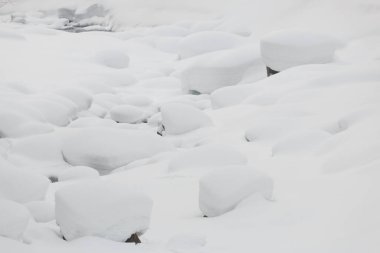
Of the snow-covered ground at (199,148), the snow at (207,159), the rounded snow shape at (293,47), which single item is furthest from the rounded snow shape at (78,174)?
the rounded snow shape at (293,47)

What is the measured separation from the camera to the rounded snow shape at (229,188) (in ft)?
10.4

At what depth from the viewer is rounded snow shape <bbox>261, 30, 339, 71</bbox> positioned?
862 cm

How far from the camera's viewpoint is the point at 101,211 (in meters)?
2.63

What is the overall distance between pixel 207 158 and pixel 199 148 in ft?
0.61

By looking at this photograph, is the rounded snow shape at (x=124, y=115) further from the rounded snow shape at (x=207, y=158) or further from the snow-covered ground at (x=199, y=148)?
the rounded snow shape at (x=207, y=158)

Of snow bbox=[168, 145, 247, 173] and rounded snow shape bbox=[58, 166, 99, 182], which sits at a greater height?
snow bbox=[168, 145, 247, 173]

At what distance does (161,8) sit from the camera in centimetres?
2266

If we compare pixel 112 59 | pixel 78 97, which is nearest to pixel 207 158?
pixel 78 97

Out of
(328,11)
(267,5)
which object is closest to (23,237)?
(328,11)

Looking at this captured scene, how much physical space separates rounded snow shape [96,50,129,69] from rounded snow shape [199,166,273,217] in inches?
349

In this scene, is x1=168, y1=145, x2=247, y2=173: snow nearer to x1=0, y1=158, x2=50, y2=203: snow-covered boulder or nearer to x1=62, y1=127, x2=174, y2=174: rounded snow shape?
x1=62, y1=127, x2=174, y2=174: rounded snow shape

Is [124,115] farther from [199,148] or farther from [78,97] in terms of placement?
[199,148]

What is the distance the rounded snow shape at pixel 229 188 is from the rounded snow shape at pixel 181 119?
289 cm

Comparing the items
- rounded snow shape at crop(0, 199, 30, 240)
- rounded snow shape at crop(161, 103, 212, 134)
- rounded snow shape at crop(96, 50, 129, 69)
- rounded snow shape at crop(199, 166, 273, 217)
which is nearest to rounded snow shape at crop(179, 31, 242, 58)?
rounded snow shape at crop(96, 50, 129, 69)
